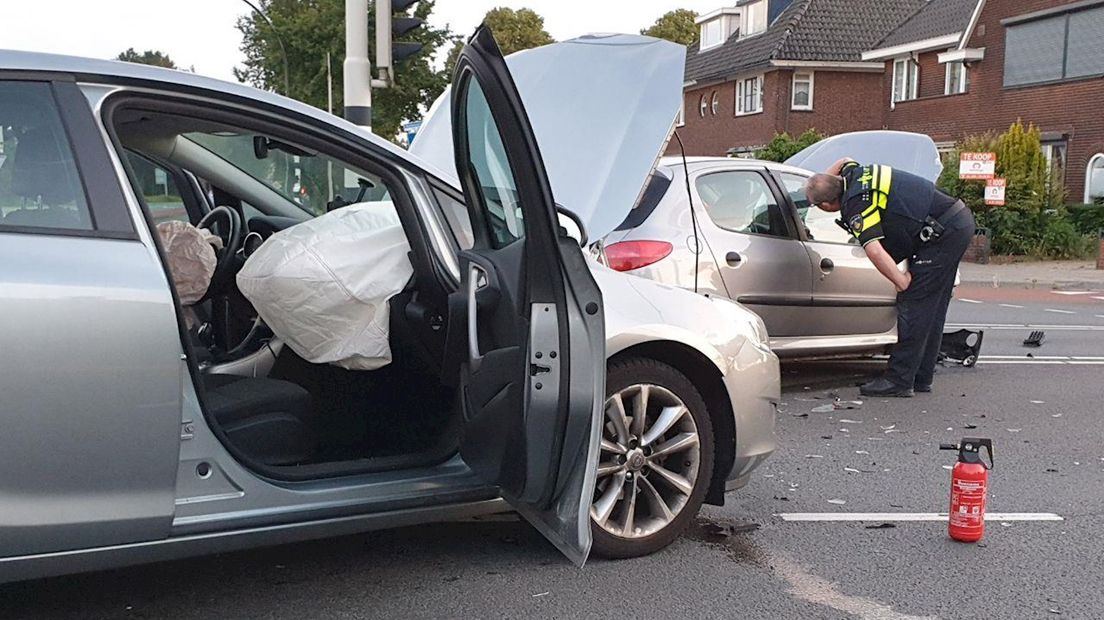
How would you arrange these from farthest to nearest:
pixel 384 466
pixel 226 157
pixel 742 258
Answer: pixel 742 258, pixel 226 157, pixel 384 466

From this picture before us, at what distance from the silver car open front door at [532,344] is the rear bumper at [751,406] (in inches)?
39.7

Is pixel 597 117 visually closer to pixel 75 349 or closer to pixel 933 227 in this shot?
pixel 75 349

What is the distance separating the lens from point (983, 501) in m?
4.30

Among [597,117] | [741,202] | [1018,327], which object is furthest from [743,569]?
[1018,327]

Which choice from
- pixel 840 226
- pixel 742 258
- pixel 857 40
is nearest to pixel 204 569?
pixel 742 258

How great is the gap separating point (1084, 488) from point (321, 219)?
3.88m

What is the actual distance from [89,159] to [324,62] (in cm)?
3242

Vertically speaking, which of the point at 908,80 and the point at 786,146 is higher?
the point at 908,80

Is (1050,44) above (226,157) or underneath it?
above

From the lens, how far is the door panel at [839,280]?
718cm

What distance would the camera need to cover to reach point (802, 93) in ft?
117

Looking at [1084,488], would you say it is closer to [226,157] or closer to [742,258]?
[742,258]

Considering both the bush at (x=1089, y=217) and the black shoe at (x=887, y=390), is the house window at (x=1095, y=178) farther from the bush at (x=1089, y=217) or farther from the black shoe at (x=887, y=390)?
the black shoe at (x=887, y=390)

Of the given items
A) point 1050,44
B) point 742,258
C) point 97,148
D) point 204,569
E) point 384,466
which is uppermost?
point 1050,44
